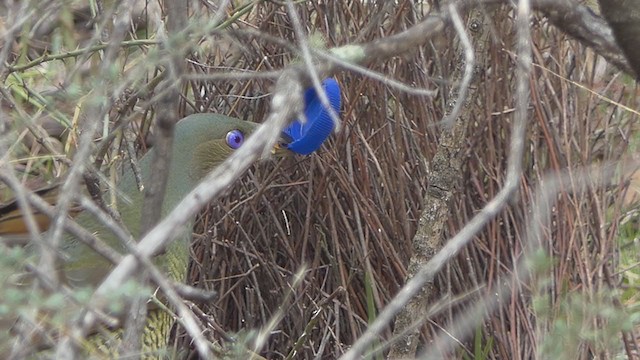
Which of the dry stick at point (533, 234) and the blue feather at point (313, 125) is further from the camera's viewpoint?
the dry stick at point (533, 234)

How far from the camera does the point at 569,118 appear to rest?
289cm

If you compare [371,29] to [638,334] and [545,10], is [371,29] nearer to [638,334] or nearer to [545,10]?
[545,10]

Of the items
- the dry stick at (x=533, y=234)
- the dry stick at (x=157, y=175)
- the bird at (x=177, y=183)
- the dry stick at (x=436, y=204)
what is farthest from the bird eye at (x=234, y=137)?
the dry stick at (x=157, y=175)

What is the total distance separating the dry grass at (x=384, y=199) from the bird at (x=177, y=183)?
137 millimetres

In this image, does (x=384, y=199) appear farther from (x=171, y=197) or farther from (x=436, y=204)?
(x=171, y=197)

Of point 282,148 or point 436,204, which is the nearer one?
point 436,204

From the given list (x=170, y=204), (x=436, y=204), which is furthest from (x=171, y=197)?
(x=436, y=204)

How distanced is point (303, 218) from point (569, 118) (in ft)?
2.49

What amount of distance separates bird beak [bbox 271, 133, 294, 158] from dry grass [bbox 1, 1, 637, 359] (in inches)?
4.8

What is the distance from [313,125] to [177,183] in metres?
0.48

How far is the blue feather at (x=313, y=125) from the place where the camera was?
8.46ft

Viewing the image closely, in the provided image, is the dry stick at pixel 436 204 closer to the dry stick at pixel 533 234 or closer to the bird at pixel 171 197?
the dry stick at pixel 533 234

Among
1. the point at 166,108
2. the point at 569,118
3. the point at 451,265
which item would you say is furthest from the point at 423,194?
the point at 166,108

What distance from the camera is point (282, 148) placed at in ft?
9.22
